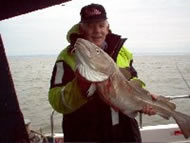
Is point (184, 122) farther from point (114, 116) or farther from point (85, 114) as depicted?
point (85, 114)

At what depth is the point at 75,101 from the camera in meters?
2.65

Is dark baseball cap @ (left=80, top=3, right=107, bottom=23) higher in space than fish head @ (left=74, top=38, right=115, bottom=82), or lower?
higher

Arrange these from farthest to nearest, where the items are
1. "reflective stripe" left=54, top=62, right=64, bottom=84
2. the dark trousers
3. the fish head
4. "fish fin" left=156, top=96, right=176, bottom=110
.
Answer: "fish fin" left=156, top=96, right=176, bottom=110, the dark trousers, "reflective stripe" left=54, top=62, right=64, bottom=84, the fish head

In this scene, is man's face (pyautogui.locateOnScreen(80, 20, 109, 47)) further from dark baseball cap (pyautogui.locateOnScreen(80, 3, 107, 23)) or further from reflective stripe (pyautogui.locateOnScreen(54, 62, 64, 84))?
reflective stripe (pyautogui.locateOnScreen(54, 62, 64, 84))

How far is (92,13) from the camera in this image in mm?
3000

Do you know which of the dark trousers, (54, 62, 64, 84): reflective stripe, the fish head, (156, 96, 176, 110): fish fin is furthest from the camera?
(156, 96, 176, 110): fish fin

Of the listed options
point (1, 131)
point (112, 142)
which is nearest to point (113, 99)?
point (112, 142)

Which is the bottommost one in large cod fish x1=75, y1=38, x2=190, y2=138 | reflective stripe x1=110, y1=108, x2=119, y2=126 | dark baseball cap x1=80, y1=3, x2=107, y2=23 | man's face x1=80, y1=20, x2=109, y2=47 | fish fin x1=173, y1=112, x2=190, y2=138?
fish fin x1=173, y1=112, x2=190, y2=138

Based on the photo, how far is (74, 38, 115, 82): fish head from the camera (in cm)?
238

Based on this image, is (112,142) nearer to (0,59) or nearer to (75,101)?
(75,101)

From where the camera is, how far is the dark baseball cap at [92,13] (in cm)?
298

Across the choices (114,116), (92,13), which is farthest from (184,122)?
(92,13)

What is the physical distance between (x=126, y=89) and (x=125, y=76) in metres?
0.13

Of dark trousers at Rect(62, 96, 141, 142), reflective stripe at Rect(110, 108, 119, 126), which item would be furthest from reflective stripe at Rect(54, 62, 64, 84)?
reflective stripe at Rect(110, 108, 119, 126)
